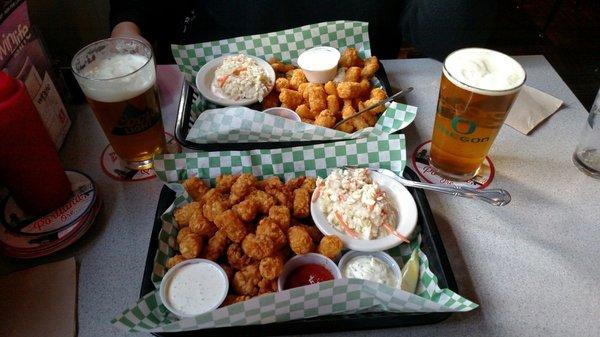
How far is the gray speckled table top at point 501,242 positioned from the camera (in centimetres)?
102

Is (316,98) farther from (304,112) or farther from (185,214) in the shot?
(185,214)

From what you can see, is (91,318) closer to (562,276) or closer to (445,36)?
(562,276)

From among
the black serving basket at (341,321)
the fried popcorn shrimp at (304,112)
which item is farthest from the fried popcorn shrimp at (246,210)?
the fried popcorn shrimp at (304,112)

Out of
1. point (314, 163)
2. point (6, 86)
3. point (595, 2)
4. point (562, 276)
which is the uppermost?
point (6, 86)

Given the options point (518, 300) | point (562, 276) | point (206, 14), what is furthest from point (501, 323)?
point (206, 14)

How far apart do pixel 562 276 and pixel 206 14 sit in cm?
202

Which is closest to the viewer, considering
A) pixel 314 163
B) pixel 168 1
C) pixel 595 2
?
pixel 314 163

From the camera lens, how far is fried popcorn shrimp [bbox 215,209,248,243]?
43.8 inches

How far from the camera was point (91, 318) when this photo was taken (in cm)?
102

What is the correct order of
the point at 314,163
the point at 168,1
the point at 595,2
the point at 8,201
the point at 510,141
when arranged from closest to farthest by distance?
the point at 8,201 < the point at 314,163 < the point at 510,141 < the point at 168,1 < the point at 595,2

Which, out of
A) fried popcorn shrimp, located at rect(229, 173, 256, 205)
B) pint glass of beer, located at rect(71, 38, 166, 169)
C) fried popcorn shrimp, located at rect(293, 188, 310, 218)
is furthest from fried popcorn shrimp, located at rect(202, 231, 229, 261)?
pint glass of beer, located at rect(71, 38, 166, 169)

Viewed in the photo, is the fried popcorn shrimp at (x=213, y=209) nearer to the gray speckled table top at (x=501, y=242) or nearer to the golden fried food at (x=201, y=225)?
the golden fried food at (x=201, y=225)

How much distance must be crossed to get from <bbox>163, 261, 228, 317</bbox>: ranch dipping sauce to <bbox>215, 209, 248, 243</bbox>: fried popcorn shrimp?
10 cm

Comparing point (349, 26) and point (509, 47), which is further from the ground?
point (349, 26)
